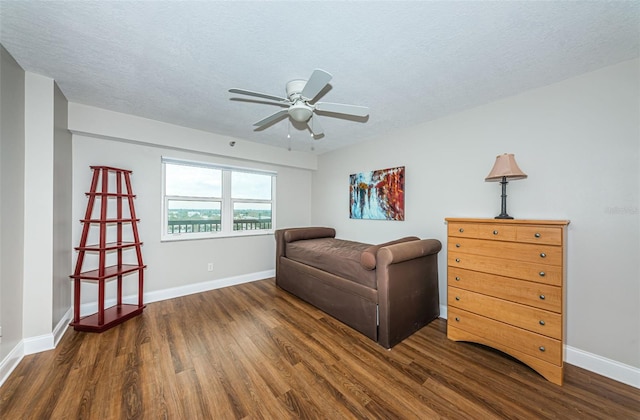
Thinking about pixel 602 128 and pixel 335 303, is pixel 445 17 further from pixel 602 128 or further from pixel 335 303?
pixel 335 303

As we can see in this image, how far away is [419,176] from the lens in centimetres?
293

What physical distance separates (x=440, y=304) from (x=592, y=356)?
45.5 inches

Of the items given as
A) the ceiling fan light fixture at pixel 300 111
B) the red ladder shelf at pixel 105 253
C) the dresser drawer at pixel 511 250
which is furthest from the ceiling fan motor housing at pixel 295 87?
the red ladder shelf at pixel 105 253

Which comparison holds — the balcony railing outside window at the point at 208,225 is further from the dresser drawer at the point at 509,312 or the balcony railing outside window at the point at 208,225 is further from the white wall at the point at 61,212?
the dresser drawer at the point at 509,312

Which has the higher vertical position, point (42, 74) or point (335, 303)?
point (42, 74)

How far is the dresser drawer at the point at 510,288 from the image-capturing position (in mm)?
1661

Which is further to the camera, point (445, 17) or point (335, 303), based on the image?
point (335, 303)

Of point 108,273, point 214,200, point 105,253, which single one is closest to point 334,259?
point 214,200

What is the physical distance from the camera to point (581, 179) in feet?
6.11

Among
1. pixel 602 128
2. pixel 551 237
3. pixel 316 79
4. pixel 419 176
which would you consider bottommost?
pixel 551 237

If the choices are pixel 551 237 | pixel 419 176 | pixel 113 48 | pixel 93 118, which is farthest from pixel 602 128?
pixel 93 118

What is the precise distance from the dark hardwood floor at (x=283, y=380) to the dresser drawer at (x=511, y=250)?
2.84 ft

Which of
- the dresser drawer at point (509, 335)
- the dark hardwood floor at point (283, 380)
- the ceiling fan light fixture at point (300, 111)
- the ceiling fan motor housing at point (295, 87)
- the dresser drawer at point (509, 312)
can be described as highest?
the ceiling fan motor housing at point (295, 87)

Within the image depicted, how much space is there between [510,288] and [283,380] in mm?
1886
